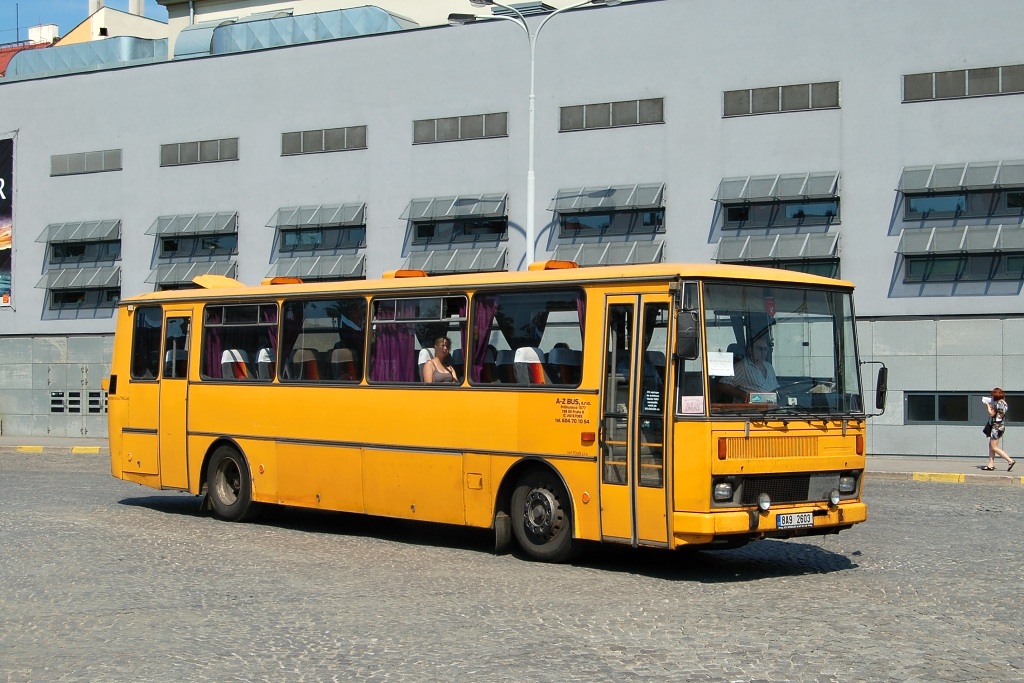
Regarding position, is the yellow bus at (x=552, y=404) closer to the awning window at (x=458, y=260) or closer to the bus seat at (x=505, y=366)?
the bus seat at (x=505, y=366)

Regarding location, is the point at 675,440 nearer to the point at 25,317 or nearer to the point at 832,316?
the point at 832,316

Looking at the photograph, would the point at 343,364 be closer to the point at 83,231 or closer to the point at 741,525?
the point at 741,525

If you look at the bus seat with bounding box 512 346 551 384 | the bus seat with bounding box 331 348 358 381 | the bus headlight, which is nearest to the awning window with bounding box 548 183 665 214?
the bus seat with bounding box 331 348 358 381

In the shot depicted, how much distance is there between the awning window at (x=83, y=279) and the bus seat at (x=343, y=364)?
2755 cm

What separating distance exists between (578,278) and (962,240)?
1935 cm

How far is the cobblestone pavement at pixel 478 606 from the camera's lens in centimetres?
797

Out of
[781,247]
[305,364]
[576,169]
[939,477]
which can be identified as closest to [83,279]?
[576,169]

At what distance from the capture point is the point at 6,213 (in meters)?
43.0

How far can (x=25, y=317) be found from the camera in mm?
42125

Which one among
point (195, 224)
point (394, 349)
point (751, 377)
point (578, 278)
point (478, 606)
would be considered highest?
point (195, 224)

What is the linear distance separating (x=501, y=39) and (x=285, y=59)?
7.14m

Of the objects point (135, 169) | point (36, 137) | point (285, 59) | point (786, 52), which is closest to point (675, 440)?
point (786, 52)

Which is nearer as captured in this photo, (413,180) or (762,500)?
(762,500)

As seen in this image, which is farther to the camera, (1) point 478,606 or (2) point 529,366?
(2) point 529,366
